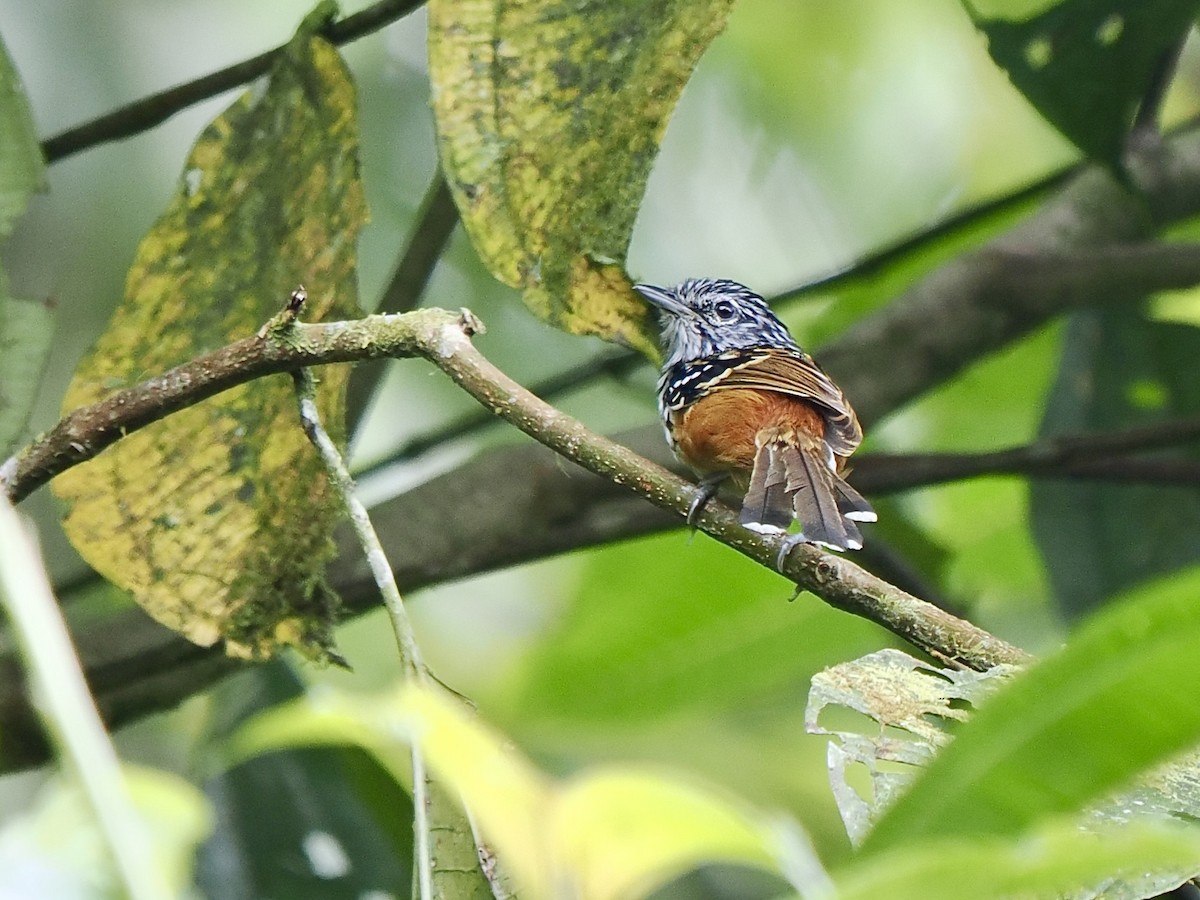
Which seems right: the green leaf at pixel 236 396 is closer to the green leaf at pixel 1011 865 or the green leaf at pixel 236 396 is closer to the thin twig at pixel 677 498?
the thin twig at pixel 677 498

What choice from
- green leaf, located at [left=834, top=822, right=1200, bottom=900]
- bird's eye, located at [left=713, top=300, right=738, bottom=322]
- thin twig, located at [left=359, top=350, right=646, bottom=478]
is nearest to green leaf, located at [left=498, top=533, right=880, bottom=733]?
thin twig, located at [left=359, top=350, right=646, bottom=478]

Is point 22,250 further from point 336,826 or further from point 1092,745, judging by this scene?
point 1092,745

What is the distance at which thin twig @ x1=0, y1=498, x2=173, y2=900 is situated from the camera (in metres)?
0.42

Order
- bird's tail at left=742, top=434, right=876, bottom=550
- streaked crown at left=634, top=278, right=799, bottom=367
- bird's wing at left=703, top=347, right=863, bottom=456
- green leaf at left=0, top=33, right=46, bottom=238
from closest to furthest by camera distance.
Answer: green leaf at left=0, top=33, right=46, bottom=238 → bird's tail at left=742, top=434, right=876, bottom=550 → bird's wing at left=703, top=347, right=863, bottom=456 → streaked crown at left=634, top=278, right=799, bottom=367

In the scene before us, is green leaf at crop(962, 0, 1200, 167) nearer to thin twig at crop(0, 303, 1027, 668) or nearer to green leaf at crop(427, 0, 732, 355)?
green leaf at crop(427, 0, 732, 355)

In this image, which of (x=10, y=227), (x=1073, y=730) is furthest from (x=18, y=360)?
(x=1073, y=730)

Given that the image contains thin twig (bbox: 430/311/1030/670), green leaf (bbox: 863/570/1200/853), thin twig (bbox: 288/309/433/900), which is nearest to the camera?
green leaf (bbox: 863/570/1200/853)

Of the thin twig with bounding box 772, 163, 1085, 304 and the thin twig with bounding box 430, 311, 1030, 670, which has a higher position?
the thin twig with bounding box 430, 311, 1030, 670

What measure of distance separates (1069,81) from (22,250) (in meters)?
1.68

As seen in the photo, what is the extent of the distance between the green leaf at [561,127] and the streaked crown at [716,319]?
1.12 metres

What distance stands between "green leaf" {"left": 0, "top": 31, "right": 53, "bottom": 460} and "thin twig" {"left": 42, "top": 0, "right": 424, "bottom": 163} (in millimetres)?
185

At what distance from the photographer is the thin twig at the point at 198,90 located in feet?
5.00

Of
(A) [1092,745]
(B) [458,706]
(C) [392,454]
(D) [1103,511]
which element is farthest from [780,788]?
(A) [1092,745]

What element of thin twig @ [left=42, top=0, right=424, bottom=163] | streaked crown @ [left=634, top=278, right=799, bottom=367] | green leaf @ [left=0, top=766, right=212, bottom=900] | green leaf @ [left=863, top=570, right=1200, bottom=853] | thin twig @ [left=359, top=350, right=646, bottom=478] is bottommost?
streaked crown @ [left=634, top=278, right=799, bottom=367]
